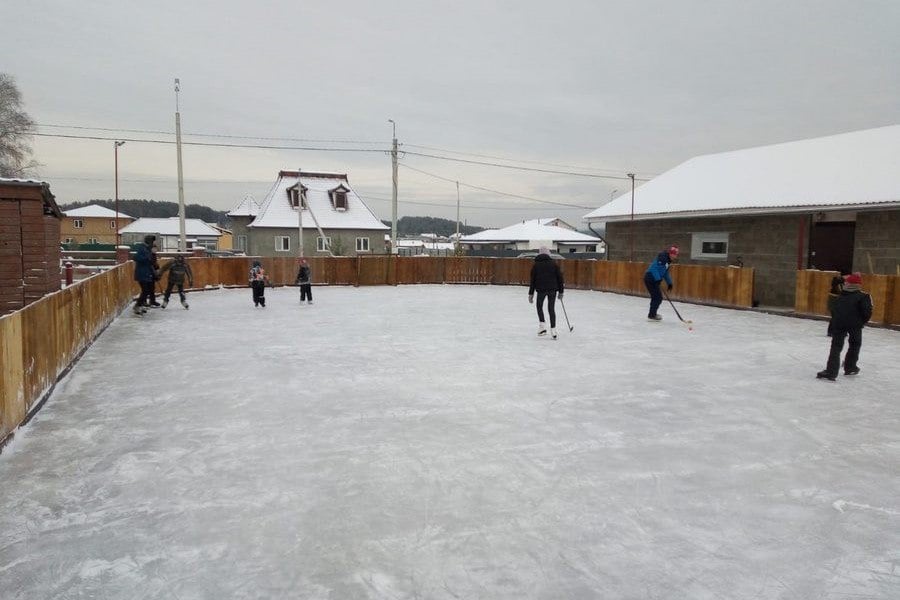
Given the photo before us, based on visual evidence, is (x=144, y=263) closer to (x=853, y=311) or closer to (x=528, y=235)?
(x=853, y=311)

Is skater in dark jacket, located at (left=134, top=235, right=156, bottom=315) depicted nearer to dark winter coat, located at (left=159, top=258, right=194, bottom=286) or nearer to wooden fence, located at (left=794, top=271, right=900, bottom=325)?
dark winter coat, located at (left=159, top=258, right=194, bottom=286)

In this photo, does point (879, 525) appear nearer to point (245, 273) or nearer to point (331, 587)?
point (331, 587)

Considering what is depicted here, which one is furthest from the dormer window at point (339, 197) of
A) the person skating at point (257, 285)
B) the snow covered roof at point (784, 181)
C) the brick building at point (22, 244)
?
the brick building at point (22, 244)

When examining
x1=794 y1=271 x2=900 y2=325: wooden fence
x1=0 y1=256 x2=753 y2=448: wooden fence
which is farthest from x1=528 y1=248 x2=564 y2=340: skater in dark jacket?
x1=0 y1=256 x2=753 y2=448: wooden fence

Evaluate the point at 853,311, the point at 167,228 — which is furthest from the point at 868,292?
the point at 167,228

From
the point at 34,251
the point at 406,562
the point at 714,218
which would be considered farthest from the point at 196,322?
the point at 714,218

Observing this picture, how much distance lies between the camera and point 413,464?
5078 millimetres

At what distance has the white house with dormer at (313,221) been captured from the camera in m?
49.2

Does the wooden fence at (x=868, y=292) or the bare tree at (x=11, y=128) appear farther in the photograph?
the bare tree at (x=11, y=128)

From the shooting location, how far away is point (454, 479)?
4742 mm

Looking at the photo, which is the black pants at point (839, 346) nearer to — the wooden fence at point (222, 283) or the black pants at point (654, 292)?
the black pants at point (654, 292)

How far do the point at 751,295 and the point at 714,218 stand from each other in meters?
3.98

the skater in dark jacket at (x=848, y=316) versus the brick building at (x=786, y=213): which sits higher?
the brick building at (x=786, y=213)

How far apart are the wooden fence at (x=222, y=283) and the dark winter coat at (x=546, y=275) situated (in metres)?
7.81
